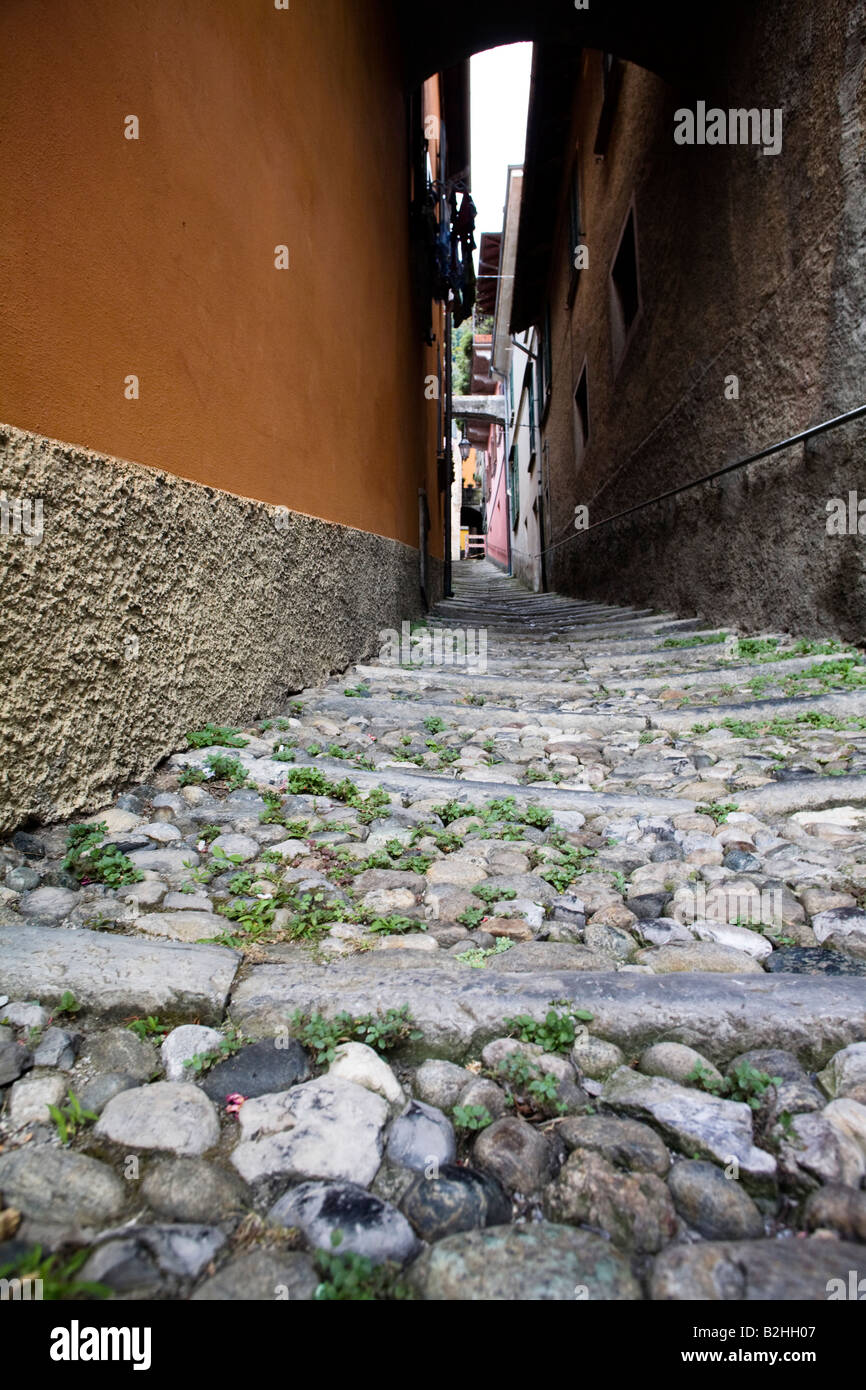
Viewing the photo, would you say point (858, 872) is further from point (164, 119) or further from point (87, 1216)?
point (164, 119)

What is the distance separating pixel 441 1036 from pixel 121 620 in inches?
48.8

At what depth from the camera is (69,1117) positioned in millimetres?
900

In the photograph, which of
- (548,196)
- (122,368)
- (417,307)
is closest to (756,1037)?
Answer: (122,368)

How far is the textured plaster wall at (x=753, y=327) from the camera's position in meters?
3.23

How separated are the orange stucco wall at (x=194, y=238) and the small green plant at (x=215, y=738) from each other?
74cm

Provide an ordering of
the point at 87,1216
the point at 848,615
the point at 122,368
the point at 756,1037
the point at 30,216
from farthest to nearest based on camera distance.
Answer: the point at 848,615 < the point at 122,368 < the point at 30,216 < the point at 756,1037 < the point at 87,1216

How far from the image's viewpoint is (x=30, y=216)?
4.89 feet

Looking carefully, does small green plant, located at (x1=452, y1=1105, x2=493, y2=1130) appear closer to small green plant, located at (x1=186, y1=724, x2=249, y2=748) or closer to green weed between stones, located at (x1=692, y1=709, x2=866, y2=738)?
small green plant, located at (x1=186, y1=724, x2=249, y2=748)

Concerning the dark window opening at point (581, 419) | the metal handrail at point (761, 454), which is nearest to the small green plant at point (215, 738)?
the metal handrail at point (761, 454)

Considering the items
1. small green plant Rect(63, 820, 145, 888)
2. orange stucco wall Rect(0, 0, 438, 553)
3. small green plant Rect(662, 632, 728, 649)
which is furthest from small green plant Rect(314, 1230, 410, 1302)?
small green plant Rect(662, 632, 728, 649)

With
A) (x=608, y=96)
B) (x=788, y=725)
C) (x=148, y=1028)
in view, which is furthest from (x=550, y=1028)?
(x=608, y=96)

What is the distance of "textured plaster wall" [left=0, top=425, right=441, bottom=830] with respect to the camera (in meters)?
1.49

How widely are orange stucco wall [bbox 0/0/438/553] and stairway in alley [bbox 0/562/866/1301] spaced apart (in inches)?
38.8

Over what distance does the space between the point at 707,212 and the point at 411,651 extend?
10.9ft
